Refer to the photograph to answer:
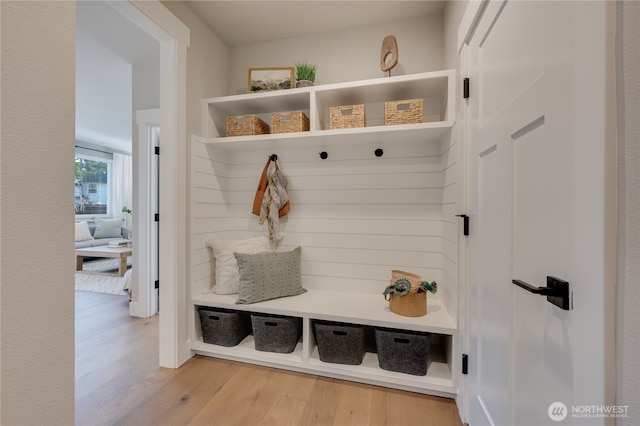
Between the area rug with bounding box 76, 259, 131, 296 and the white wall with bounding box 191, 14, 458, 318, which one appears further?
the area rug with bounding box 76, 259, 131, 296

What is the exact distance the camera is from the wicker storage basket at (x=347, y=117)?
5.92 feet

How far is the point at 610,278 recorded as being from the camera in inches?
19.4

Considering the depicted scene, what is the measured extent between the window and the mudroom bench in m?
6.33

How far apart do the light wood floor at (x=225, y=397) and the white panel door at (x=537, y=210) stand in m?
0.41

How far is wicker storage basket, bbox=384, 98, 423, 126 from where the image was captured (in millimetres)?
1700

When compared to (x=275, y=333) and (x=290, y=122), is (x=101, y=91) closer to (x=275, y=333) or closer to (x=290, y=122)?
(x=290, y=122)

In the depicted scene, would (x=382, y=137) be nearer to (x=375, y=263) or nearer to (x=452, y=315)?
(x=375, y=263)

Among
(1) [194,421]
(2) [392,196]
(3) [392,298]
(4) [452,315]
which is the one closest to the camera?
(1) [194,421]

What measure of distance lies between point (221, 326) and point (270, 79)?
1.88 metres

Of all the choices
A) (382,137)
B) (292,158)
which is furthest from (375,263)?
(292,158)

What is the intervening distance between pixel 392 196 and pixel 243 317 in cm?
146

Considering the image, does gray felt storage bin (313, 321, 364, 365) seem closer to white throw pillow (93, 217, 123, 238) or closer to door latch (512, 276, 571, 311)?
door latch (512, 276, 571, 311)

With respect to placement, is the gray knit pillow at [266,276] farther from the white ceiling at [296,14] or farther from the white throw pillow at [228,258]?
the white ceiling at [296,14]

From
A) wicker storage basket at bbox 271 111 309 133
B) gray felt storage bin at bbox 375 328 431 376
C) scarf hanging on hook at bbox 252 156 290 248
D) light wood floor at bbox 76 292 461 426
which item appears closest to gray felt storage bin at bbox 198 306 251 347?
light wood floor at bbox 76 292 461 426
